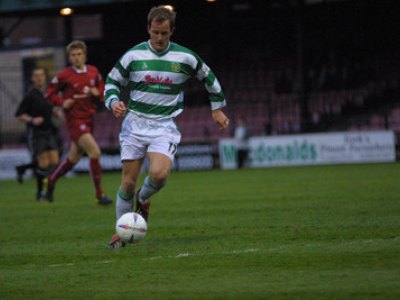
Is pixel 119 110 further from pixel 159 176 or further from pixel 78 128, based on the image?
pixel 78 128

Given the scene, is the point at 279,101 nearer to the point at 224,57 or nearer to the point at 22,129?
the point at 224,57

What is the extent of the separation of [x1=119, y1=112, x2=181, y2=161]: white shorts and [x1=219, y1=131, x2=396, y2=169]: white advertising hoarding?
1756 centimetres

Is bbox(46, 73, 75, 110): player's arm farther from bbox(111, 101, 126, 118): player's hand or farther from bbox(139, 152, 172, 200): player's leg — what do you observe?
bbox(111, 101, 126, 118): player's hand

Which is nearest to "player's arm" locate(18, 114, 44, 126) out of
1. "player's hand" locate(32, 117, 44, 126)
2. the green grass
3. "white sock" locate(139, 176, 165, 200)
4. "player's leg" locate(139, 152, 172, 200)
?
"player's hand" locate(32, 117, 44, 126)

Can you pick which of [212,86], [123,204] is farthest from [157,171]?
[212,86]

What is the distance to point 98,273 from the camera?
785 cm

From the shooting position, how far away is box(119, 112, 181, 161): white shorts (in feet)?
31.7

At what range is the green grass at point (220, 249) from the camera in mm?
6883

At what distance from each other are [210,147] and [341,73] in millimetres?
5857

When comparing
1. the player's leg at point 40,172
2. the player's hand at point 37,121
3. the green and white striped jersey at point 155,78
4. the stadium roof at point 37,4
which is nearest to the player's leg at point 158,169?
the green and white striped jersey at point 155,78

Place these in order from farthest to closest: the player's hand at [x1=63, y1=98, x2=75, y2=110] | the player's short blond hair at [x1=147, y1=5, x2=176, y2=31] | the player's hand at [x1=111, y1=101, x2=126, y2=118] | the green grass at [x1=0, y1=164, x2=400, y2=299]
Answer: the player's hand at [x1=63, y1=98, x2=75, y2=110]
the player's short blond hair at [x1=147, y1=5, x2=176, y2=31]
the player's hand at [x1=111, y1=101, x2=126, y2=118]
the green grass at [x1=0, y1=164, x2=400, y2=299]

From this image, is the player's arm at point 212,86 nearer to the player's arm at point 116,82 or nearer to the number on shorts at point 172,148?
the number on shorts at point 172,148

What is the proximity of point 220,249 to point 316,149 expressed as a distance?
18.7 m

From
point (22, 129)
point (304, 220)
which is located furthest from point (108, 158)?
point (304, 220)
